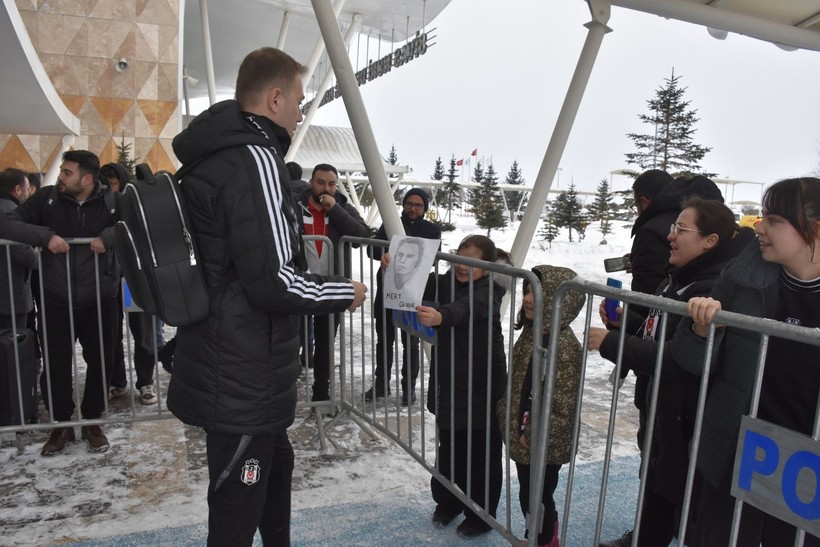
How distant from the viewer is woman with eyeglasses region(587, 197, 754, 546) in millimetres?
2528

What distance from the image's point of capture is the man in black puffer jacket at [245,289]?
2.15 m

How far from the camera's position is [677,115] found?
3372 cm

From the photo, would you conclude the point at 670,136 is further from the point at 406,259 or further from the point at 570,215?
the point at 406,259

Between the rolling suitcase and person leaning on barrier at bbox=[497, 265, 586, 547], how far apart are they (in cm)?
350

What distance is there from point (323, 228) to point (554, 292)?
329cm

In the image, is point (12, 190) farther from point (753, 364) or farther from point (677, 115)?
point (677, 115)

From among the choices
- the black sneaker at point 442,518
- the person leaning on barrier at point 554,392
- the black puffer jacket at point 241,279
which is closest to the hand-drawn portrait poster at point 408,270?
the person leaning on barrier at point 554,392

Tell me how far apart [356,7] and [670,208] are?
15424mm

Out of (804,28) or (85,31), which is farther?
(85,31)

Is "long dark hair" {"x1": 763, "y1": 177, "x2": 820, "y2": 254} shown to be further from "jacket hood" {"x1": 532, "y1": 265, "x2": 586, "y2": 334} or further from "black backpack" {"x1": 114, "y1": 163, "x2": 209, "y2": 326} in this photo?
"black backpack" {"x1": 114, "y1": 163, "x2": 209, "y2": 326}

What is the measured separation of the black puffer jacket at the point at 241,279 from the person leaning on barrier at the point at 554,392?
3.49ft

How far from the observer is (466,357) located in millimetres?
3328

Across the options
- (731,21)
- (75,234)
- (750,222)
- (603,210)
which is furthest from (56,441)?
(603,210)

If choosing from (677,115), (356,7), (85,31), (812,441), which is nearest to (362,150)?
(812,441)
